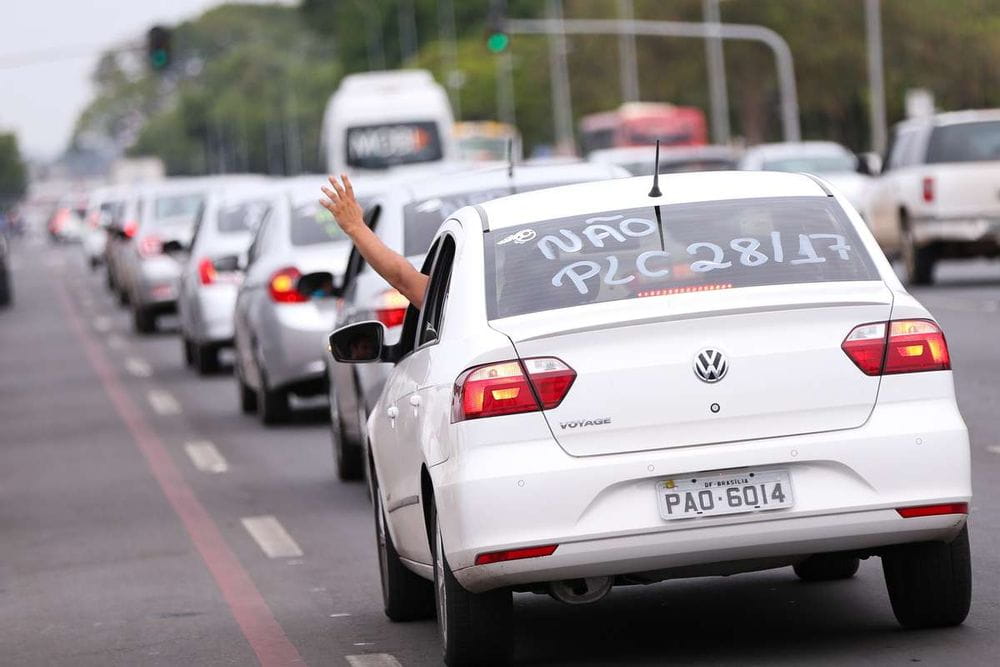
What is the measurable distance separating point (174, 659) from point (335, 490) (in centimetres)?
542

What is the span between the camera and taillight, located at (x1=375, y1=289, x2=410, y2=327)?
12.7 metres

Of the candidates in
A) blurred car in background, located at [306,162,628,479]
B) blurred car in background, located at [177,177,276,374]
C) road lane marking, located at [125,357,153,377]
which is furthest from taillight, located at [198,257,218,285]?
blurred car in background, located at [306,162,628,479]

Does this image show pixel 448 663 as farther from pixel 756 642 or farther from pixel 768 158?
pixel 768 158

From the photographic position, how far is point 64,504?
14195 millimetres

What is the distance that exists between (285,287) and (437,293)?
9260 mm

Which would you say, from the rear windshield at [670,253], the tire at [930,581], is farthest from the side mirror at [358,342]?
the tire at [930,581]

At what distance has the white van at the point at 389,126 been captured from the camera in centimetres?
5131

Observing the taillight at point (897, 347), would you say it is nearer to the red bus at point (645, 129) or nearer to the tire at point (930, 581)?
the tire at point (930, 581)

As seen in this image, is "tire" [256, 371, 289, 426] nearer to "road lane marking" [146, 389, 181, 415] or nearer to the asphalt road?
the asphalt road

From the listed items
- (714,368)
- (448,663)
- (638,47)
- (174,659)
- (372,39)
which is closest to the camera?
(714,368)

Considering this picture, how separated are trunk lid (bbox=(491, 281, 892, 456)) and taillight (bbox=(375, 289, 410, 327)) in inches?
218

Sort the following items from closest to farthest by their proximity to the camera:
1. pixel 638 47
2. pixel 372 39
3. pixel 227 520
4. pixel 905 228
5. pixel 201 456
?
pixel 227 520 → pixel 201 456 → pixel 905 228 → pixel 638 47 → pixel 372 39

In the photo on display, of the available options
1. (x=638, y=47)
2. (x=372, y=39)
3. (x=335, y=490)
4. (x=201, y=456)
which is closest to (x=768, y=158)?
(x=201, y=456)

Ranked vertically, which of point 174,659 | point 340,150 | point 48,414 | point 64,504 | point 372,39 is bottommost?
point 372,39
